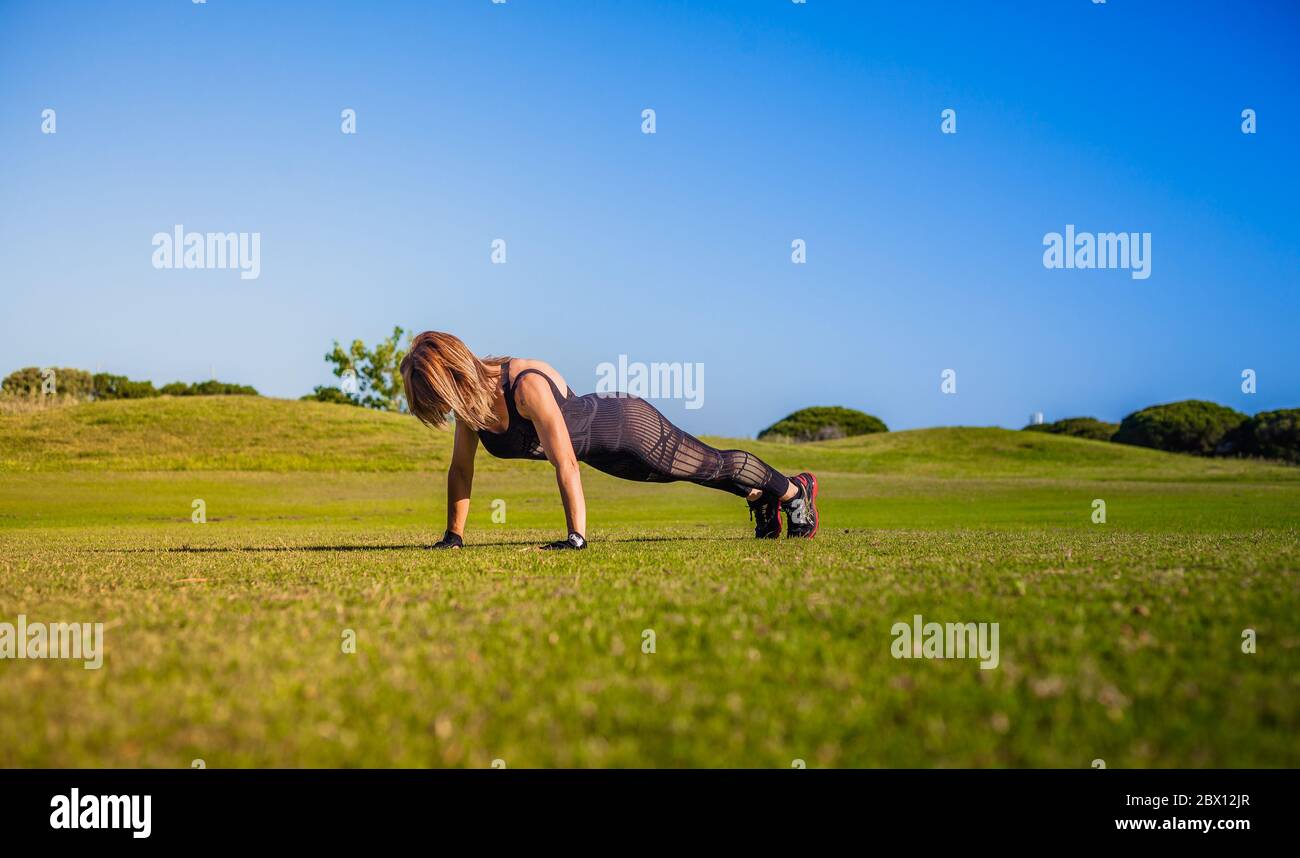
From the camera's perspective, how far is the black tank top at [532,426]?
959 cm

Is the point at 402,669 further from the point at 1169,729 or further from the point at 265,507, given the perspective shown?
the point at 265,507

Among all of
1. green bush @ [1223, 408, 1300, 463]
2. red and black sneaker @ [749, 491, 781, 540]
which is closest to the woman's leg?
red and black sneaker @ [749, 491, 781, 540]

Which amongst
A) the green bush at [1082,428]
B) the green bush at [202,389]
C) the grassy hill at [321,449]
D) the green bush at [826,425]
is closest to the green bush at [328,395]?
the green bush at [202,389]

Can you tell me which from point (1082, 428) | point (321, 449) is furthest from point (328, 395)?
point (1082, 428)

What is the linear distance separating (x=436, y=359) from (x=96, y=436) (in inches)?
2104

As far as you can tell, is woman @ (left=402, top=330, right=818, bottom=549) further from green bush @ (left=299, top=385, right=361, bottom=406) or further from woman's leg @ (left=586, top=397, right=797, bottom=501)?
green bush @ (left=299, top=385, right=361, bottom=406)

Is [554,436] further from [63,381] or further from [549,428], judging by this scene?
[63,381]

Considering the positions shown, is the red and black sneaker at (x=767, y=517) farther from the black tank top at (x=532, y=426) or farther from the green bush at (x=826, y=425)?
the green bush at (x=826, y=425)

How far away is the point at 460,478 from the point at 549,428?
1.87m

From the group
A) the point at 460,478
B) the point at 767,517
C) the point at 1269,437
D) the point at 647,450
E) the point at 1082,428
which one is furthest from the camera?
the point at 1082,428

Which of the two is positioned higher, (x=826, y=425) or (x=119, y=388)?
(x=119, y=388)

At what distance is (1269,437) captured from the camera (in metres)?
79.0

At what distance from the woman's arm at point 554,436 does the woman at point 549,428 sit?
0.01m
